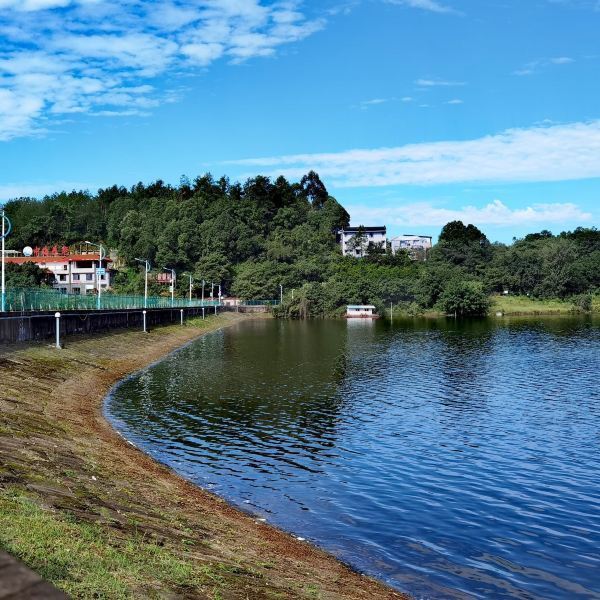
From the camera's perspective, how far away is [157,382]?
54125mm

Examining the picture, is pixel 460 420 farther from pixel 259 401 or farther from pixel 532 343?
pixel 532 343

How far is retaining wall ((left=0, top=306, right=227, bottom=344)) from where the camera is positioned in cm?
5297

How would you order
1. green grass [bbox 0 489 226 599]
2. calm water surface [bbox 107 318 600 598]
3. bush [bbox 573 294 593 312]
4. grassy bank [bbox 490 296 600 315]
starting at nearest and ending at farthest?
green grass [bbox 0 489 226 599] → calm water surface [bbox 107 318 600 598] → grassy bank [bbox 490 296 600 315] → bush [bbox 573 294 593 312]

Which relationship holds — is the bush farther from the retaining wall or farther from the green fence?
the green fence

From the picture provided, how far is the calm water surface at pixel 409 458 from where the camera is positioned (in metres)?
18.8

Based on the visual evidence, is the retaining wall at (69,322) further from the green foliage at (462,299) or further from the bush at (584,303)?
the bush at (584,303)

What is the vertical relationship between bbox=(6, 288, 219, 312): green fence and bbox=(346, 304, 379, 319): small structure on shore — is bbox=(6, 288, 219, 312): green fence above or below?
above

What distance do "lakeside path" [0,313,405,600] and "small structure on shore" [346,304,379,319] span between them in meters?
155

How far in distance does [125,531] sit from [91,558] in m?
3.57

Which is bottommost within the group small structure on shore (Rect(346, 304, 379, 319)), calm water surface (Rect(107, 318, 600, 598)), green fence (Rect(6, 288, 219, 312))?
calm water surface (Rect(107, 318, 600, 598))

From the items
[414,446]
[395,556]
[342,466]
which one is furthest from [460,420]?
[395,556]

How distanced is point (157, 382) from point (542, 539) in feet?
130

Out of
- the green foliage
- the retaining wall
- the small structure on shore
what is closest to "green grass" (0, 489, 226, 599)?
the retaining wall

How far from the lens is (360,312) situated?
185m
